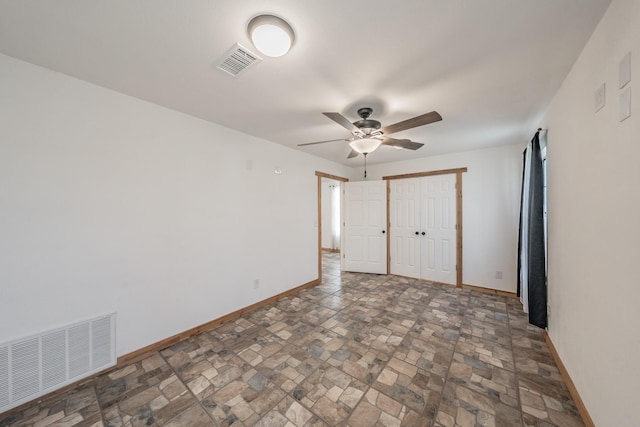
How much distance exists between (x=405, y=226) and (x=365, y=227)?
2.73 ft

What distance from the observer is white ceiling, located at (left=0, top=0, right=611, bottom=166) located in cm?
120

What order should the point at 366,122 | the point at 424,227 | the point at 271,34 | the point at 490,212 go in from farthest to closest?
the point at 424,227
the point at 490,212
the point at 366,122
the point at 271,34

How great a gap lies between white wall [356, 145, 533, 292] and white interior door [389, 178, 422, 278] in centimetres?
76

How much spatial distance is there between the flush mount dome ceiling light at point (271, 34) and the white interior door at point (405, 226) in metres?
3.85

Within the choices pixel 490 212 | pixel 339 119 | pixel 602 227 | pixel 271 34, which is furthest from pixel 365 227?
pixel 271 34

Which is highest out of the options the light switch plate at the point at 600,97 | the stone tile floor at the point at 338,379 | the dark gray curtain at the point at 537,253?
the light switch plate at the point at 600,97

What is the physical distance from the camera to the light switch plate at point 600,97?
1279 mm

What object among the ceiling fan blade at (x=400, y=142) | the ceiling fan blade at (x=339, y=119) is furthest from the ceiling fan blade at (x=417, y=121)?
the ceiling fan blade at (x=339, y=119)

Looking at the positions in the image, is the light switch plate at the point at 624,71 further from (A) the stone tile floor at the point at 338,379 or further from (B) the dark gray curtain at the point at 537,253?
(A) the stone tile floor at the point at 338,379

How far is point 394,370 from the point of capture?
1960 millimetres

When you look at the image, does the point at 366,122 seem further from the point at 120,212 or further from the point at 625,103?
the point at 120,212

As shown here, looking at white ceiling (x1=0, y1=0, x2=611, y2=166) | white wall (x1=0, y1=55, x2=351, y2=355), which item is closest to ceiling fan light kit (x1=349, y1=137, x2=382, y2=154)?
white ceiling (x1=0, y1=0, x2=611, y2=166)

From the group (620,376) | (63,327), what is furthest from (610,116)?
(63,327)

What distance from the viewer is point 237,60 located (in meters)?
1.58
